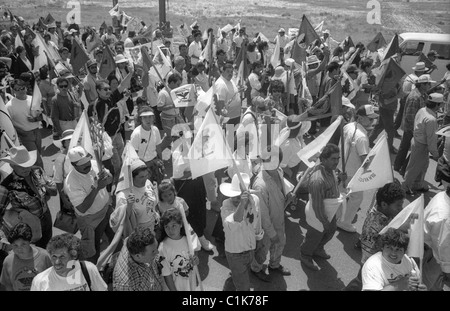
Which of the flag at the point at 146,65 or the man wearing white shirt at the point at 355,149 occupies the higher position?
the flag at the point at 146,65

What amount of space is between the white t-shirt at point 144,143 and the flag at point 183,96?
1.75m

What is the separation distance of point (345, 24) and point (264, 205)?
33.1 m

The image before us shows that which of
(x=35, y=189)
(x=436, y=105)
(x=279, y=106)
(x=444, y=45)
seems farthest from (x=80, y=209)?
(x=444, y=45)

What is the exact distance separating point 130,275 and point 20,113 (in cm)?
461

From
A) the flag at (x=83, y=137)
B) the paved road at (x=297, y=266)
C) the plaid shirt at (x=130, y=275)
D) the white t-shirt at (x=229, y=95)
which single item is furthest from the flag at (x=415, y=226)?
the white t-shirt at (x=229, y=95)

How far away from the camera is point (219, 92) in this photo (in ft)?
27.2

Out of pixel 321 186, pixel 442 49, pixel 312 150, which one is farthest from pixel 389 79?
pixel 442 49

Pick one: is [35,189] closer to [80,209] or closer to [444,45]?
[80,209]

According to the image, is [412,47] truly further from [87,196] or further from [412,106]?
[87,196]

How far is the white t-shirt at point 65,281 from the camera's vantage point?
360 centimetres

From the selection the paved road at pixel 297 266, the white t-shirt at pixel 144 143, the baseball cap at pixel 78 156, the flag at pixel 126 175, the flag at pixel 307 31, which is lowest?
the paved road at pixel 297 266

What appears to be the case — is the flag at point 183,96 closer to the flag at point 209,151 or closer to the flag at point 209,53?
the flag at point 209,151

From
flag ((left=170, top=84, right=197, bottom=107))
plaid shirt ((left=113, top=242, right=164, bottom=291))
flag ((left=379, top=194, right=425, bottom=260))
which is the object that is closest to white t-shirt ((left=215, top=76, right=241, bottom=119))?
flag ((left=170, top=84, right=197, bottom=107))

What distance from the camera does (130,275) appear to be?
373 centimetres
